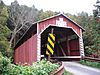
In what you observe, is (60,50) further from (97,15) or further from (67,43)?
(97,15)

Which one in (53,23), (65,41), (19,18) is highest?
(19,18)

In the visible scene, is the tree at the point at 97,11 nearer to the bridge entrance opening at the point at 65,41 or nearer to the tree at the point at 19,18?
the bridge entrance opening at the point at 65,41

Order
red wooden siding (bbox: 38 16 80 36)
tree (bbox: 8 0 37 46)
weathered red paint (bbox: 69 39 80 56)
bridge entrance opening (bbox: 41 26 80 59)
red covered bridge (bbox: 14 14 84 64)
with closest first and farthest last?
red covered bridge (bbox: 14 14 84 64) → red wooden siding (bbox: 38 16 80 36) → weathered red paint (bbox: 69 39 80 56) → bridge entrance opening (bbox: 41 26 80 59) → tree (bbox: 8 0 37 46)

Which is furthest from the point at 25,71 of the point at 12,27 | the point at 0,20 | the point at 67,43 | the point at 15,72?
the point at 12,27

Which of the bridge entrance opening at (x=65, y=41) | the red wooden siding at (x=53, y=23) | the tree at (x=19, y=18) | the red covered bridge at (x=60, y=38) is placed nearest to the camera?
the red covered bridge at (x=60, y=38)

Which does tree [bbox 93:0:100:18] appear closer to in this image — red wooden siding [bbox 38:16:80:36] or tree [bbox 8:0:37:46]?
red wooden siding [bbox 38:16:80:36]

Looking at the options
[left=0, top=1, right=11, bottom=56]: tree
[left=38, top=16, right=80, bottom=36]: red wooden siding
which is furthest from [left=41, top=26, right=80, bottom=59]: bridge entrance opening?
[left=0, top=1, right=11, bottom=56]: tree

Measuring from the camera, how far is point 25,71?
539 centimetres

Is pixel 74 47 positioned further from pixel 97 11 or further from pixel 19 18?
pixel 19 18

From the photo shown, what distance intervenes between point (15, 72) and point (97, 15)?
12095mm

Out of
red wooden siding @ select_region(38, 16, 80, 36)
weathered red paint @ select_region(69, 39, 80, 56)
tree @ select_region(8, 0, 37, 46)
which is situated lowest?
weathered red paint @ select_region(69, 39, 80, 56)

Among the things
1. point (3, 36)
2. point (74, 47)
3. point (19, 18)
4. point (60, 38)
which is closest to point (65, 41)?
point (60, 38)

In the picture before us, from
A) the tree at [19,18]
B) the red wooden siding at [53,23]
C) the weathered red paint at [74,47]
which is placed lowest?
the weathered red paint at [74,47]

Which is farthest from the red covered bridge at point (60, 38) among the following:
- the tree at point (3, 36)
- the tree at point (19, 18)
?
the tree at point (19, 18)
